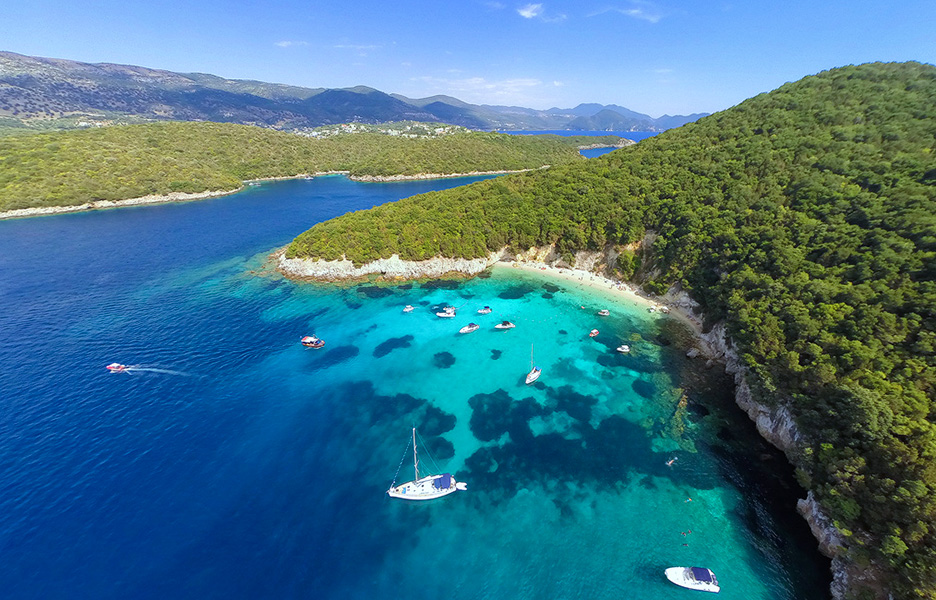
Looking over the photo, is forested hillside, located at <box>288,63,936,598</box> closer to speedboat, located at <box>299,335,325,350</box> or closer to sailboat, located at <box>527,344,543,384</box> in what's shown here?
sailboat, located at <box>527,344,543,384</box>

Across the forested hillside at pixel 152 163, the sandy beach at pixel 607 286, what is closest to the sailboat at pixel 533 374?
the sandy beach at pixel 607 286

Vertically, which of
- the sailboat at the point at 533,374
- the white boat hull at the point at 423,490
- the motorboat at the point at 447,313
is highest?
the motorboat at the point at 447,313

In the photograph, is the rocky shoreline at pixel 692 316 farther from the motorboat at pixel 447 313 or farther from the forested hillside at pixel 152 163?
the forested hillside at pixel 152 163

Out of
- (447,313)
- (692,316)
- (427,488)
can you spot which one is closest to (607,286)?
(692,316)

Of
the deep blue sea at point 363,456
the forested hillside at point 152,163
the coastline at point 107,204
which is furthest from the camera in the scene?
the forested hillside at point 152,163

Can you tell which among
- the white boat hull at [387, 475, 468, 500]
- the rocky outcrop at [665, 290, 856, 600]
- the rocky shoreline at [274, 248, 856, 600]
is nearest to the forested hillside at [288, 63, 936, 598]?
the rocky outcrop at [665, 290, 856, 600]

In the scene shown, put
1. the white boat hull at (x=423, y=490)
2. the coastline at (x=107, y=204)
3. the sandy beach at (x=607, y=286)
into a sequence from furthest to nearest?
1. the coastline at (x=107, y=204)
2. the sandy beach at (x=607, y=286)
3. the white boat hull at (x=423, y=490)

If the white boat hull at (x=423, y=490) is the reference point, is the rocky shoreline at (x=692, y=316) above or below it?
above
